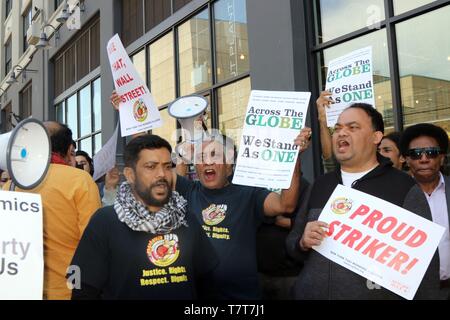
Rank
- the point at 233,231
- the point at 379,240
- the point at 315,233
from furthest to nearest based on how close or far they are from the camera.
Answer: the point at 233,231 → the point at 315,233 → the point at 379,240

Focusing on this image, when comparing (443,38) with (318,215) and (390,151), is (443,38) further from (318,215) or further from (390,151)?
(318,215)

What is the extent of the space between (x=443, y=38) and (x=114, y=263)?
4122 millimetres

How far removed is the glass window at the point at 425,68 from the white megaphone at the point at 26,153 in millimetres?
3976

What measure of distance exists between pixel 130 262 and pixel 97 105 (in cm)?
1100

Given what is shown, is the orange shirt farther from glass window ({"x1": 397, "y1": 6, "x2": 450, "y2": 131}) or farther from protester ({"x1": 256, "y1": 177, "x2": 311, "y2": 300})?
glass window ({"x1": 397, "y1": 6, "x2": 450, "y2": 131})

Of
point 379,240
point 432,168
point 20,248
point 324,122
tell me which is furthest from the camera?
A: point 324,122

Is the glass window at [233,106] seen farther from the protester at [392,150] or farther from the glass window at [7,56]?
the glass window at [7,56]

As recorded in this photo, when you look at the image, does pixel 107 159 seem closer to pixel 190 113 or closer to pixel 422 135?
pixel 190 113

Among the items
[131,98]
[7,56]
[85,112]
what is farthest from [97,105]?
[7,56]

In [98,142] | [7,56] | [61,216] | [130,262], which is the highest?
[7,56]

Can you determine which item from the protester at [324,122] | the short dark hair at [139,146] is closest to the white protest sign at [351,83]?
the protester at [324,122]

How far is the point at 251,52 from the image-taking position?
21.6 ft
